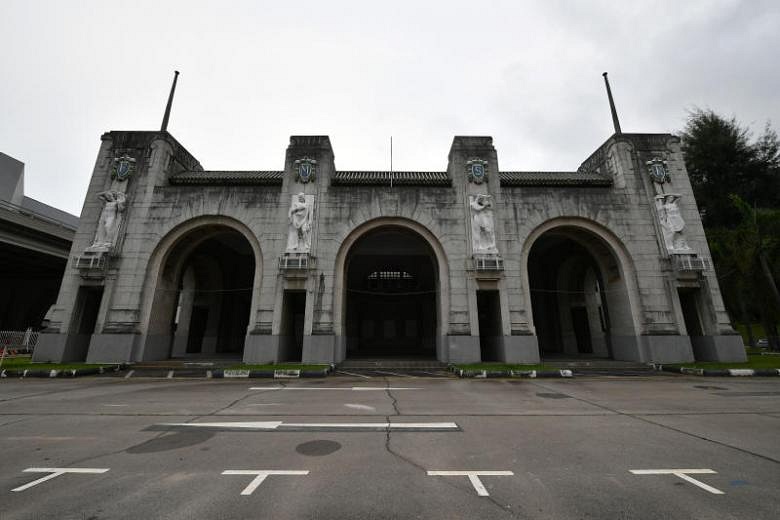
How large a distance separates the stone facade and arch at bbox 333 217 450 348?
0.29 feet

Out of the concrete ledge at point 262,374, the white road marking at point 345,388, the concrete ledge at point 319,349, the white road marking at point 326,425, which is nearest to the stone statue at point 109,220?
the concrete ledge at point 262,374

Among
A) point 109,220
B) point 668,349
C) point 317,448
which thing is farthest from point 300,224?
point 668,349

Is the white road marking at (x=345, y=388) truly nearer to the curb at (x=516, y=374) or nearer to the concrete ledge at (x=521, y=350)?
the curb at (x=516, y=374)

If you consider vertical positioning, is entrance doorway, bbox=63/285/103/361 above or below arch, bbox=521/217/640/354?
below

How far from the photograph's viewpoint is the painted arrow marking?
21.1 ft

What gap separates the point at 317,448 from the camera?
5.35 meters

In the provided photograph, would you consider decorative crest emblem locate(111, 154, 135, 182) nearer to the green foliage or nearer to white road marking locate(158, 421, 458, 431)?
white road marking locate(158, 421, 458, 431)

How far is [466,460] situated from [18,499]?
568 cm

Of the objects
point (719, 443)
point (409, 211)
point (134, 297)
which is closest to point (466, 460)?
point (719, 443)

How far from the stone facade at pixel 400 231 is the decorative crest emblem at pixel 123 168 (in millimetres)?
438

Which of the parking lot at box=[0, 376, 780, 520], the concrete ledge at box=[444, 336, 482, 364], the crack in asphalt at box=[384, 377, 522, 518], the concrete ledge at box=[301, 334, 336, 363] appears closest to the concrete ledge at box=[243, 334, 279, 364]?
the concrete ledge at box=[301, 334, 336, 363]

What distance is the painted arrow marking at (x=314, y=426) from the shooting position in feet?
21.1

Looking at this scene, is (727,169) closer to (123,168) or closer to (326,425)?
(326,425)

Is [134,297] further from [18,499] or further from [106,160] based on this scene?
[18,499]
